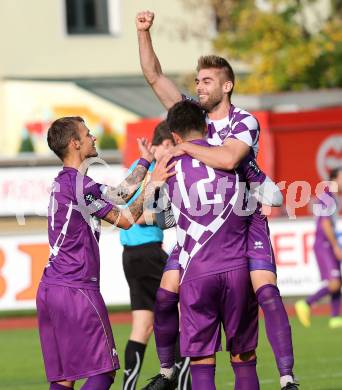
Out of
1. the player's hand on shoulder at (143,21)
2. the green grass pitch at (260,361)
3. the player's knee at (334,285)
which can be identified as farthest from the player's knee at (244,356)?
the player's knee at (334,285)

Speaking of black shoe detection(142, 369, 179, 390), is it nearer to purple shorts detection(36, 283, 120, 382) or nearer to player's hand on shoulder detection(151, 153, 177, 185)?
→ purple shorts detection(36, 283, 120, 382)

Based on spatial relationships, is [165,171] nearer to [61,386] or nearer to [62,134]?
[62,134]

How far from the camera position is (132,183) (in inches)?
324

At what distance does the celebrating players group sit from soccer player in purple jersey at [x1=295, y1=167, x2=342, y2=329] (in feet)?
25.3

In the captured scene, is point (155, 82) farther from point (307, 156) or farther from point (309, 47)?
point (309, 47)

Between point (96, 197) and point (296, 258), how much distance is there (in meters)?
10.4

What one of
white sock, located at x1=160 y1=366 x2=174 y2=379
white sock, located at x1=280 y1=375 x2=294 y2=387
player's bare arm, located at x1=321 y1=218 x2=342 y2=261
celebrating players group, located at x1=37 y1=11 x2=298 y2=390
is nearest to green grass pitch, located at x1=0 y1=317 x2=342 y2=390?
player's bare arm, located at x1=321 y1=218 x2=342 y2=261

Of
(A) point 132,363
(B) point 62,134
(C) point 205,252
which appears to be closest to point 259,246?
(C) point 205,252

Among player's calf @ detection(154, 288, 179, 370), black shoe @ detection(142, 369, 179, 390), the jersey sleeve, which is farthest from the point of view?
black shoe @ detection(142, 369, 179, 390)

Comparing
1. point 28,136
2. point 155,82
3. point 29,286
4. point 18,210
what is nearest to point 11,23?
point 28,136

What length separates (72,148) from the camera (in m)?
7.91

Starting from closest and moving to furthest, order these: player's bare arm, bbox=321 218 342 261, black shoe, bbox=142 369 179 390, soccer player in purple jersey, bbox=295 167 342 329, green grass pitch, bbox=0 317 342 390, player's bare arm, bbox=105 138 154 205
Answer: player's bare arm, bbox=105 138 154 205 < black shoe, bbox=142 369 179 390 < green grass pitch, bbox=0 317 342 390 < soccer player in purple jersey, bbox=295 167 342 329 < player's bare arm, bbox=321 218 342 261

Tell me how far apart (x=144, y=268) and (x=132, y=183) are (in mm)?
1950

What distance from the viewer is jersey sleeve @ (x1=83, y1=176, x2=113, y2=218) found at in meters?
7.84
